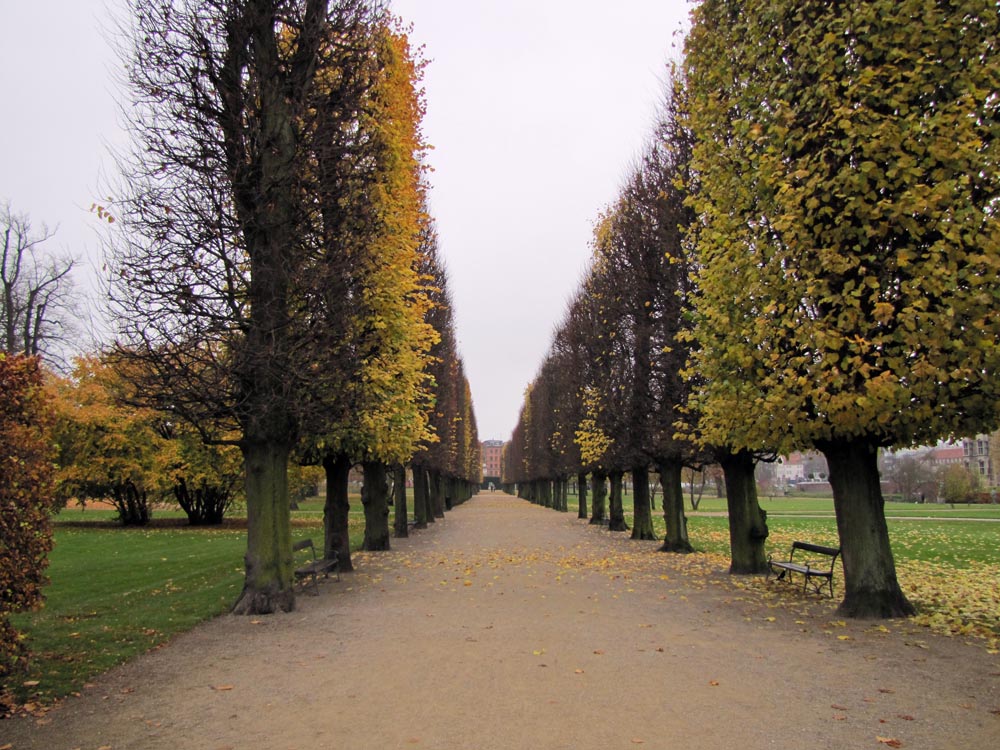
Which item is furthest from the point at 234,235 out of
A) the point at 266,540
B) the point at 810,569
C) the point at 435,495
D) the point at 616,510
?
the point at 435,495

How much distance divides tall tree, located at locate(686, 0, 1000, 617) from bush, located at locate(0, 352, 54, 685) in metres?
7.85

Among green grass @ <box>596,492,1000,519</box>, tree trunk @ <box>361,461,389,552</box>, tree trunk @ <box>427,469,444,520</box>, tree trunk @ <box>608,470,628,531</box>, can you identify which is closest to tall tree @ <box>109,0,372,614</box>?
tree trunk @ <box>361,461,389,552</box>

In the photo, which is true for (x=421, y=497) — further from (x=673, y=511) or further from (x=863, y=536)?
(x=863, y=536)

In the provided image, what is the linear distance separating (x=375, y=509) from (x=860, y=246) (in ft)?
50.4

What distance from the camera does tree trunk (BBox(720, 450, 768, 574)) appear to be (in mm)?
14469

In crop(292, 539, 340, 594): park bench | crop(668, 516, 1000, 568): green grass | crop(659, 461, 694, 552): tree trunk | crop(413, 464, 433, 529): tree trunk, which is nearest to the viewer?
crop(292, 539, 340, 594): park bench

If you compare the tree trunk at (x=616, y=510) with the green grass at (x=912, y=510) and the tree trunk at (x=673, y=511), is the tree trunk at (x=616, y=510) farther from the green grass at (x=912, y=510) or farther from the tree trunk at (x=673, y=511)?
the green grass at (x=912, y=510)

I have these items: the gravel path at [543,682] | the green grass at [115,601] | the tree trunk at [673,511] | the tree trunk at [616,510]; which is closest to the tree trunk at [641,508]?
the tree trunk at [673,511]

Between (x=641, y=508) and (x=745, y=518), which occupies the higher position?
(x=745, y=518)

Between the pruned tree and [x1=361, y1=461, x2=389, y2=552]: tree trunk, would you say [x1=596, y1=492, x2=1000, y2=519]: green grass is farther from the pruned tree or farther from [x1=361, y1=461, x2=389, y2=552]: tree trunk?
the pruned tree

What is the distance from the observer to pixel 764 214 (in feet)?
33.1

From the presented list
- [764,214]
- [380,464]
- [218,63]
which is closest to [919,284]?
[764,214]

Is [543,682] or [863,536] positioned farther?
[863,536]

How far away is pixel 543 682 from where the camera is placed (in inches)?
260
